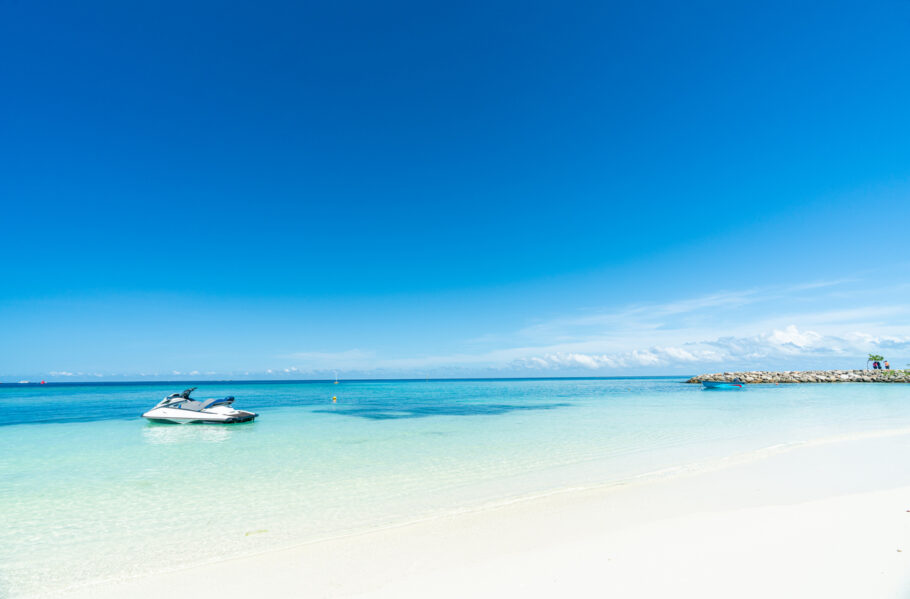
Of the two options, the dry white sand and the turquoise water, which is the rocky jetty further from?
the dry white sand

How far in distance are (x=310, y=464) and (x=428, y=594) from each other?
9.26 metres

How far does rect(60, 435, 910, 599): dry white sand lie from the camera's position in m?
4.79

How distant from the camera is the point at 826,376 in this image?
7544 centimetres

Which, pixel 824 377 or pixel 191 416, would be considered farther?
pixel 824 377

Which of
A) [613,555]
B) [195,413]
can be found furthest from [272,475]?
[195,413]

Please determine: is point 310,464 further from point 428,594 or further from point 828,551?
point 828,551

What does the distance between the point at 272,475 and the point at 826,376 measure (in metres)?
95.9

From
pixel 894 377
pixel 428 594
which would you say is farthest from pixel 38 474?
pixel 894 377

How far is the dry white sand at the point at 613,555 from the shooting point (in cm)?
479

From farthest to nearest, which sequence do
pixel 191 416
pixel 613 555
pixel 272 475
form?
1. pixel 191 416
2. pixel 272 475
3. pixel 613 555

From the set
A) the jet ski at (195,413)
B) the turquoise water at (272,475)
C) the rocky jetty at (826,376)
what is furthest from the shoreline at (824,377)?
the jet ski at (195,413)

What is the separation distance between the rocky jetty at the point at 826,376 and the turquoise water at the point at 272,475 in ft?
212

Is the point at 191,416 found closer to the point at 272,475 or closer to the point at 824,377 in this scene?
the point at 272,475

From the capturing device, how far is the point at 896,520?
645 centimetres
